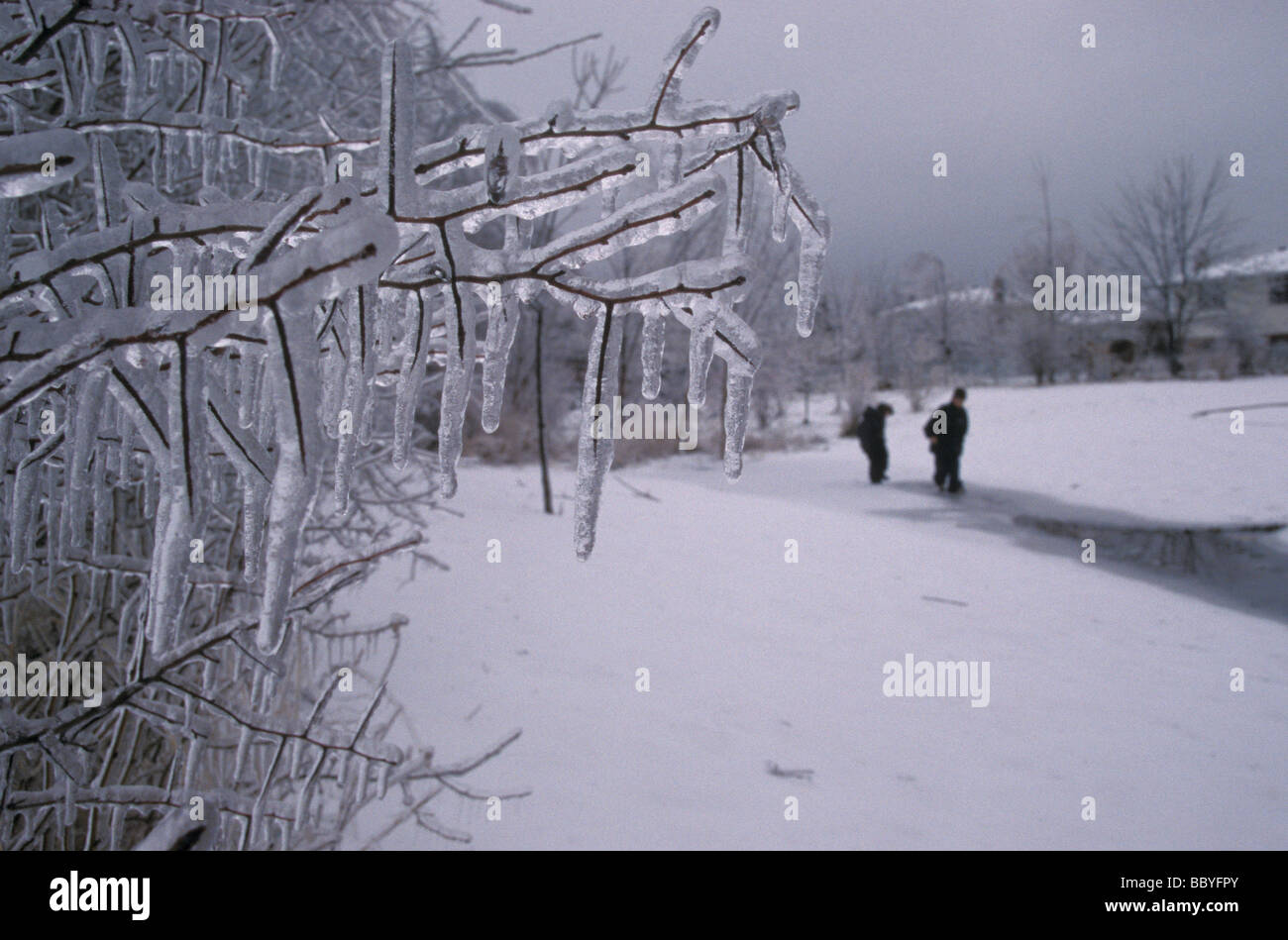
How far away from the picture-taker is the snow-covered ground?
110 inches

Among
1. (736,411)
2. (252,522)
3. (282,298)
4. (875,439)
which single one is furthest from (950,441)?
(282,298)

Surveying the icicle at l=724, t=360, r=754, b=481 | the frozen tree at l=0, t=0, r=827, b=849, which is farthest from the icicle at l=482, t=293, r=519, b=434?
the icicle at l=724, t=360, r=754, b=481

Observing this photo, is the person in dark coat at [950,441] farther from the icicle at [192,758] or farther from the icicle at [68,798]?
the icicle at [68,798]

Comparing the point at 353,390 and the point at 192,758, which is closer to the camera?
the point at 353,390

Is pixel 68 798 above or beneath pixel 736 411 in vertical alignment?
beneath

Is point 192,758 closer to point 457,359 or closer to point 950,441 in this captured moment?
point 457,359

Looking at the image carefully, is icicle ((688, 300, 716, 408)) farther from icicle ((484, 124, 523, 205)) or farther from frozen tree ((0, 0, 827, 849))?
icicle ((484, 124, 523, 205))

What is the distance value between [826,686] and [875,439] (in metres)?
9.45

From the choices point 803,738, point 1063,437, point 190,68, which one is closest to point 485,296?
point 190,68

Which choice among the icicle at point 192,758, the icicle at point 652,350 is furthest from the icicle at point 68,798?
Result: the icicle at point 652,350

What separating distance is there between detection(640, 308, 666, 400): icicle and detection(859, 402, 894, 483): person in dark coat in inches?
486

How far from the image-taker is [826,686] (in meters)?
4.03

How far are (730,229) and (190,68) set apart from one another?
84.2 inches

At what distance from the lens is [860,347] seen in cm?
4041
